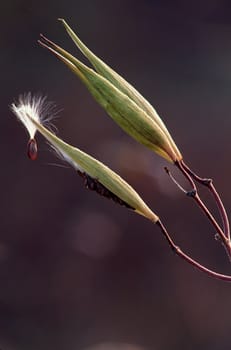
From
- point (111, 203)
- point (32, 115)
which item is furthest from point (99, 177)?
point (111, 203)

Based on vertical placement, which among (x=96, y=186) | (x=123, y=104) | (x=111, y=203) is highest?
(x=111, y=203)

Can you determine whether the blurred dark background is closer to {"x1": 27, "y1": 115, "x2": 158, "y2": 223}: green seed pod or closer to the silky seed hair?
the silky seed hair

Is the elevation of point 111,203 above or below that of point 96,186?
above

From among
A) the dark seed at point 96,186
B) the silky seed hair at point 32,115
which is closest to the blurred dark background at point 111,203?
the silky seed hair at point 32,115

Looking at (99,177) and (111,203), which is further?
(111,203)

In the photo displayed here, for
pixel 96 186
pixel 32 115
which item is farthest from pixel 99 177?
pixel 32 115

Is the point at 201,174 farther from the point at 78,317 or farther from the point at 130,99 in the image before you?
the point at 130,99

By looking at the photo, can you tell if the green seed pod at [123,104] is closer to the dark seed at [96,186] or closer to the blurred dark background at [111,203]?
the dark seed at [96,186]

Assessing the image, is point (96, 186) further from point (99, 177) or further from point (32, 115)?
point (32, 115)
